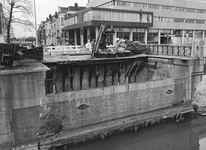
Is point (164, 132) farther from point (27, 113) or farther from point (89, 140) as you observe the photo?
point (27, 113)

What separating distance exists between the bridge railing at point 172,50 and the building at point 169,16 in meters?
25.3

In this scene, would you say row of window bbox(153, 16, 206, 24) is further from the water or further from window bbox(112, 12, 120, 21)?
the water

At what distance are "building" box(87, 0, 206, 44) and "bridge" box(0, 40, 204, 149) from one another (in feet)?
95.0

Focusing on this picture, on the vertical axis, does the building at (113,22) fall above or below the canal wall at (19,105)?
above

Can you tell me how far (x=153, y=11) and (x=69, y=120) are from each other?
47.7m

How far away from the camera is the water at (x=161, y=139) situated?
38.1ft

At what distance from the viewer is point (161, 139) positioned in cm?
1268

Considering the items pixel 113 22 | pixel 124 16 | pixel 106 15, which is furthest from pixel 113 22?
pixel 124 16

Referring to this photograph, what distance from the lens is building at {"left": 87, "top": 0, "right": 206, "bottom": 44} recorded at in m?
48.3

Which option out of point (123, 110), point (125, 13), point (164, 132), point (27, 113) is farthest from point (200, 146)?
point (125, 13)

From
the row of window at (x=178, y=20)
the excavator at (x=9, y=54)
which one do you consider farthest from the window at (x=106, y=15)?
the excavator at (x=9, y=54)

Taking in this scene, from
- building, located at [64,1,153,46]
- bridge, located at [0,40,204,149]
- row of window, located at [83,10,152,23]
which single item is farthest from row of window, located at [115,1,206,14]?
bridge, located at [0,40,204,149]

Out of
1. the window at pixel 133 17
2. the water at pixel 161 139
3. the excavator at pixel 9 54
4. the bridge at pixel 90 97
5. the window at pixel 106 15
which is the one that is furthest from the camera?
the window at pixel 133 17

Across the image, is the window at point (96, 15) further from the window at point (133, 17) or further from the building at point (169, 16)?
the window at point (133, 17)
